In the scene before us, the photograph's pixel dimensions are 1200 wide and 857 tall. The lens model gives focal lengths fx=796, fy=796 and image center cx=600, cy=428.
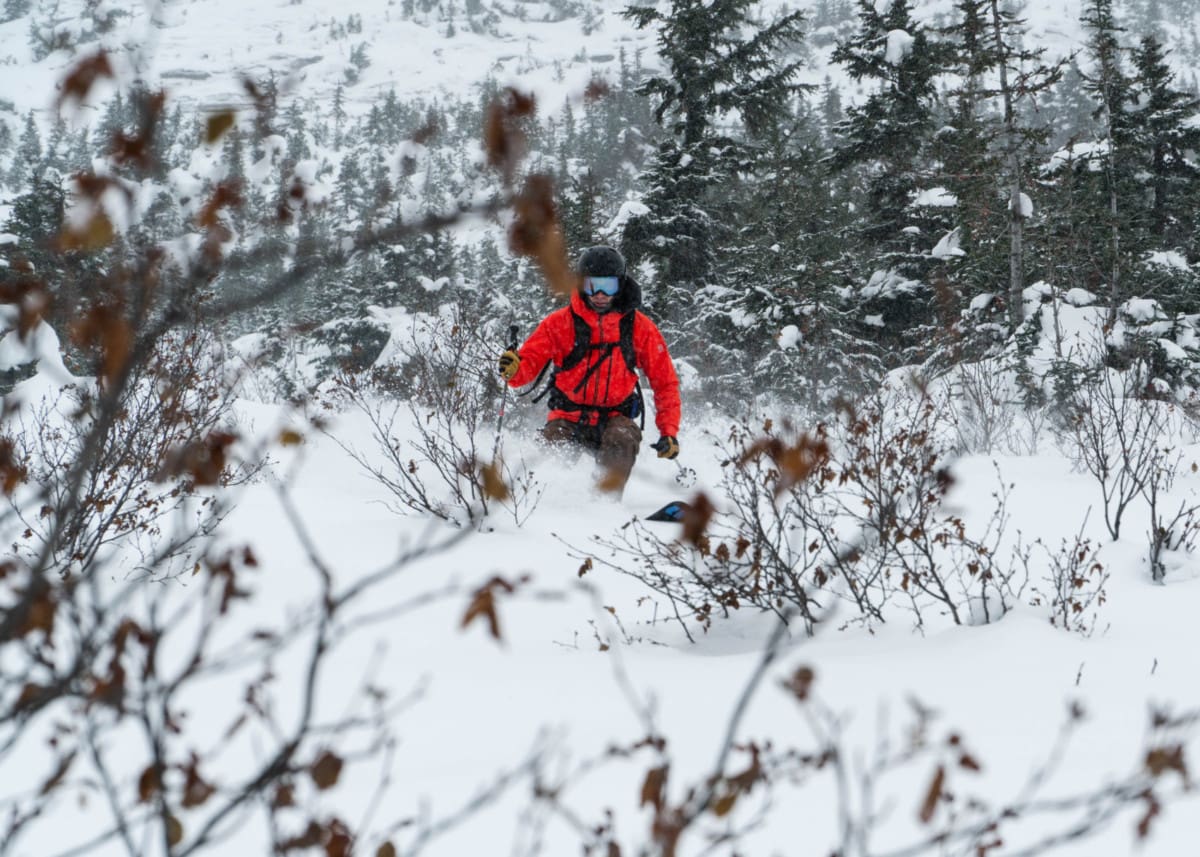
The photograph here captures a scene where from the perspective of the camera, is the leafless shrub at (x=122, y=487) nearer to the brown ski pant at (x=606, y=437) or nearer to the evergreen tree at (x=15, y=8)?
the brown ski pant at (x=606, y=437)

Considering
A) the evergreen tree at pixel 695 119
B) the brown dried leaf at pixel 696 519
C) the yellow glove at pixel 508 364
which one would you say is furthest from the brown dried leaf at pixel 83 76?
the evergreen tree at pixel 695 119

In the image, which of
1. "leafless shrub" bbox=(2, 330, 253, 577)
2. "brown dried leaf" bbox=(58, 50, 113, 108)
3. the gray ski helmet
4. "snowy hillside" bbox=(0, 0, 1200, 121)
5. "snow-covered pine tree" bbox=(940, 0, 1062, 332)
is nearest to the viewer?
"brown dried leaf" bbox=(58, 50, 113, 108)

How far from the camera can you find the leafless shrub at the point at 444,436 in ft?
16.9

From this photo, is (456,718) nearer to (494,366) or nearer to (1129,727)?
(1129,727)

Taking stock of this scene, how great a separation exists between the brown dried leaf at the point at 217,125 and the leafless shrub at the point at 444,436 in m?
2.33

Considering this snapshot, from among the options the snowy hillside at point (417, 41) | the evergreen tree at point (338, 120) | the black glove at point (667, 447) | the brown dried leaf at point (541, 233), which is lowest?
the black glove at point (667, 447)

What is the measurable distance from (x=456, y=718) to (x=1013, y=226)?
13147 millimetres

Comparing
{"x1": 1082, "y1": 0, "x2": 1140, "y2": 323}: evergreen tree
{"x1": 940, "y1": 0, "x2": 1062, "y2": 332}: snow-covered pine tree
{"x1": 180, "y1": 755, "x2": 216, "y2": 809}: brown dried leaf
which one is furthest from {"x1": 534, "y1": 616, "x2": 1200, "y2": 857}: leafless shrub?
{"x1": 1082, "y1": 0, "x2": 1140, "y2": 323}: evergreen tree

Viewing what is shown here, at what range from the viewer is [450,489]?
5.68 m

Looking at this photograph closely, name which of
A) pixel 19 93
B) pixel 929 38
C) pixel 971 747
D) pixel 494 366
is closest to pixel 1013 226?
pixel 929 38

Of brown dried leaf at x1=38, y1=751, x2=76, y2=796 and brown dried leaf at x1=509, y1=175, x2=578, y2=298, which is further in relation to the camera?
brown dried leaf at x1=38, y1=751, x2=76, y2=796

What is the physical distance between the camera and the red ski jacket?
18.6 ft

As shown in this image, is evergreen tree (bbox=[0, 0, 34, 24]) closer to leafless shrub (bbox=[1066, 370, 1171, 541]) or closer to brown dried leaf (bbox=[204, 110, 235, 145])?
leafless shrub (bbox=[1066, 370, 1171, 541])

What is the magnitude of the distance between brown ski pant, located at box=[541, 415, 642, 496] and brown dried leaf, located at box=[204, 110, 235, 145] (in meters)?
4.82
